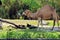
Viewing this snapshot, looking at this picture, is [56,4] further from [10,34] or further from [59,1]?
[10,34]

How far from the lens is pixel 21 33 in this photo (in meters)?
5.35

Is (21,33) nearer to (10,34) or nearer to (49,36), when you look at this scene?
(10,34)

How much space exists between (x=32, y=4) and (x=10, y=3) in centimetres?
162

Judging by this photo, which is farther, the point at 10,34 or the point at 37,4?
the point at 37,4

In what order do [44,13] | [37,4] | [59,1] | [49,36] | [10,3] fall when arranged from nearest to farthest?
[49,36] → [44,13] → [59,1] → [37,4] → [10,3]

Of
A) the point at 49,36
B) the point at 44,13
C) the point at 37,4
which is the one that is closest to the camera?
the point at 49,36

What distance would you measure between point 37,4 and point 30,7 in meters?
0.53

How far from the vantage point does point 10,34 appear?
210 inches

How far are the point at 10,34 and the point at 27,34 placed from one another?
1.11 ft

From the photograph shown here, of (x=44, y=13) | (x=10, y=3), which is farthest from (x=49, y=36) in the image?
(x=10, y=3)

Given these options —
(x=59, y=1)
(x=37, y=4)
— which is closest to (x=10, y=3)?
(x=37, y=4)

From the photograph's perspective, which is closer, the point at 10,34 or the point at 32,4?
the point at 10,34

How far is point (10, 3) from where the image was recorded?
14172 millimetres

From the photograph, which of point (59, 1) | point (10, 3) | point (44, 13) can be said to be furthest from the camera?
point (10, 3)
